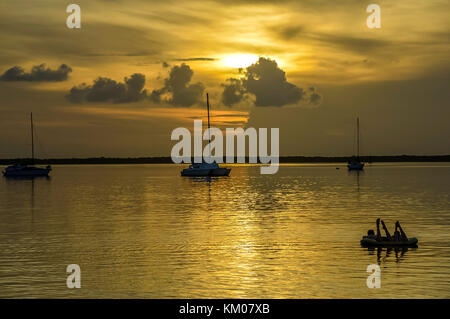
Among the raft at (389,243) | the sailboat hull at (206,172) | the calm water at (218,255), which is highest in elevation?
the sailboat hull at (206,172)

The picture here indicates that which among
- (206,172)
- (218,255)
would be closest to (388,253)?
(218,255)

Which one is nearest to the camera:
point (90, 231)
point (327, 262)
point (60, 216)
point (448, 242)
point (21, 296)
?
point (21, 296)

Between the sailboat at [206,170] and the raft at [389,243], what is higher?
the sailboat at [206,170]

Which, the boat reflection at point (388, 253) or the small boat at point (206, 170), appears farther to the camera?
the small boat at point (206, 170)

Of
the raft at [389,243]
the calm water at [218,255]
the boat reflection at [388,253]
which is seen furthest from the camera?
the raft at [389,243]

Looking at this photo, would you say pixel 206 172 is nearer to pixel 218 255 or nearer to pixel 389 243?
pixel 389 243

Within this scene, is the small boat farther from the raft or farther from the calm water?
the raft

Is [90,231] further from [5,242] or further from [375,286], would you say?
[375,286]

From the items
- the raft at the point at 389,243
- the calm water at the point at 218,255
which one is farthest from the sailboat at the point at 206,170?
the raft at the point at 389,243

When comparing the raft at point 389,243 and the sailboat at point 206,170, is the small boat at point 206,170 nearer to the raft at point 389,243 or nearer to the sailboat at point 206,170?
the sailboat at point 206,170

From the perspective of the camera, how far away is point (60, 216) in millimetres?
55875
